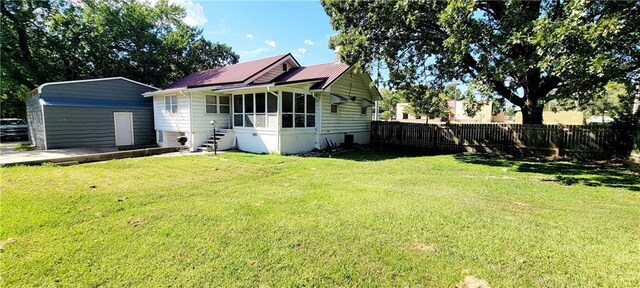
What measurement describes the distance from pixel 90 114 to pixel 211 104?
621cm

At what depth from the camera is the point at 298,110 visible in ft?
43.0

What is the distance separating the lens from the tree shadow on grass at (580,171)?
7.19m

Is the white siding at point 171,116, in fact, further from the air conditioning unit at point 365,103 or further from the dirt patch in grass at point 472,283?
the dirt patch in grass at point 472,283

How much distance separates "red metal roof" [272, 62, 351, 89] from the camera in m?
13.3

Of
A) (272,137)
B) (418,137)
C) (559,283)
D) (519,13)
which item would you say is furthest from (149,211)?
(418,137)

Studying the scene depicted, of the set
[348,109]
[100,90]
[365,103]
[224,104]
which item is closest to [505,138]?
[365,103]

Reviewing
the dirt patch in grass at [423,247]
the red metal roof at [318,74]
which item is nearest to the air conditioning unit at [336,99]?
the red metal roof at [318,74]

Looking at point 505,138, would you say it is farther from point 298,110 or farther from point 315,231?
point 315,231

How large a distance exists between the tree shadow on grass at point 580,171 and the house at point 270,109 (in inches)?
244

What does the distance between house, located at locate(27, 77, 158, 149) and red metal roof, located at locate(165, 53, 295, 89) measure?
2884 mm

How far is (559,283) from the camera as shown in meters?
2.71

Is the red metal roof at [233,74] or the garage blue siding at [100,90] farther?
the red metal roof at [233,74]

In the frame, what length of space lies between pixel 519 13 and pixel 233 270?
1024 centimetres

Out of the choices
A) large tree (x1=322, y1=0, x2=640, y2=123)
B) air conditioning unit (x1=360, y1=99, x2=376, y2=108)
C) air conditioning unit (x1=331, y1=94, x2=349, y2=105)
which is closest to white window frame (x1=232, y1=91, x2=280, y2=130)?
air conditioning unit (x1=331, y1=94, x2=349, y2=105)
